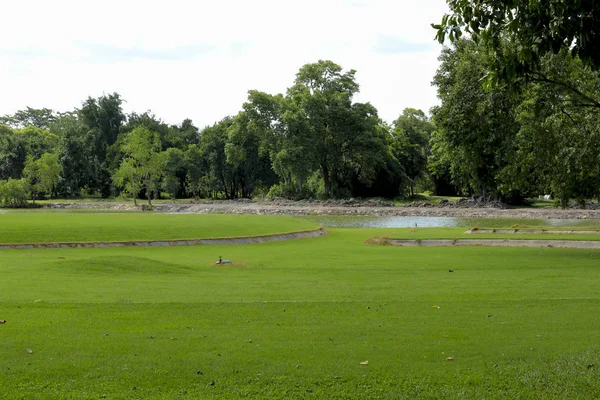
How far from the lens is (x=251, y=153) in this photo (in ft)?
315

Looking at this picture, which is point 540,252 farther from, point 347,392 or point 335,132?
point 335,132

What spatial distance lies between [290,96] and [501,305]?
82.1m

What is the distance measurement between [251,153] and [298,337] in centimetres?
8867

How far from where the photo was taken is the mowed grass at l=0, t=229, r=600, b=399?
21.5ft

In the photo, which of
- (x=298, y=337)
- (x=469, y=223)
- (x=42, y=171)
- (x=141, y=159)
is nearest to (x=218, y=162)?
(x=141, y=159)

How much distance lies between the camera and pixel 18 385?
637cm

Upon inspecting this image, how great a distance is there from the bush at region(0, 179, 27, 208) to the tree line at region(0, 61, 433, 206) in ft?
0.45

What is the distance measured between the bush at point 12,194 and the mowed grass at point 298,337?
72.1m

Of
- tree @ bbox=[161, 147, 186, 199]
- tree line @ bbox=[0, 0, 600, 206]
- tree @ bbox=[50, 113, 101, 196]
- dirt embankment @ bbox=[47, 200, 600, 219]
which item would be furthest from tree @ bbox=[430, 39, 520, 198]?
tree @ bbox=[50, 113, 101, 196]

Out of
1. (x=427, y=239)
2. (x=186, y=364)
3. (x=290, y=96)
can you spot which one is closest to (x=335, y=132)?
(x=290, y=96)

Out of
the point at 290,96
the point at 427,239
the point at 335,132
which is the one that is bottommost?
the point at 427,239

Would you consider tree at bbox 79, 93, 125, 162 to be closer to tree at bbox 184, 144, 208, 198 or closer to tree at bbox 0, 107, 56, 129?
tree at bbox 184, 144, 208, 198

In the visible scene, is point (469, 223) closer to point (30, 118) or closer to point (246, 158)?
point (246, 158)

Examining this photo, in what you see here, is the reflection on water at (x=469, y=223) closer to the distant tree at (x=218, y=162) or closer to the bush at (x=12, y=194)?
the distant tree at (x=218, y=162)
